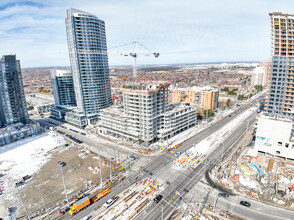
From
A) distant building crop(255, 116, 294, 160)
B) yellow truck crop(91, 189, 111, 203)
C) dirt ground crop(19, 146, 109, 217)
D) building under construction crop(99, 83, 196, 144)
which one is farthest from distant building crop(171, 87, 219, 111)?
yellow truck crop(91, 189, 111, 203)

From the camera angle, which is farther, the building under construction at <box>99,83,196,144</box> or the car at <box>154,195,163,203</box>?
the building under construction at <box>99,83,196,144</box>

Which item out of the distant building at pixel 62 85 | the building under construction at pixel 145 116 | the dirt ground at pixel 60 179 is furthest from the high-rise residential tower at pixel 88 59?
the dirt ground at pixel 60 179

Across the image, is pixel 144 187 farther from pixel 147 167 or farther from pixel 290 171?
pixel 290 171

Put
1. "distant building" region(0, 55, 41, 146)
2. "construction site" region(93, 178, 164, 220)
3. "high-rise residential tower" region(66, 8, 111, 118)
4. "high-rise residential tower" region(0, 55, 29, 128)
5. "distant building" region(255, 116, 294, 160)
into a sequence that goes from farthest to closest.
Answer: "high-rise residential tower" region(66, 8, 111, 118), "high-rise residential tower" region(0, 55, 29, 128), "distant building" region(0, 55, 41, 146), "distant building" region(255, 116, 294, 160), "construction site" region(93, 178, 164, 220)

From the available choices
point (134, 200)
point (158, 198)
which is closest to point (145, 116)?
point (158, 198)

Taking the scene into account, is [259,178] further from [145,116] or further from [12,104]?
[12,104]

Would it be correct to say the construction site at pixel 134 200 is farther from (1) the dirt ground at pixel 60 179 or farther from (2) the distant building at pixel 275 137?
(2) the distant building at pixel 275 137

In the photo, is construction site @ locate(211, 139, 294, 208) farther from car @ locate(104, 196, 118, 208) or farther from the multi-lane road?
car @ locate(104, 196, 118, 208)
